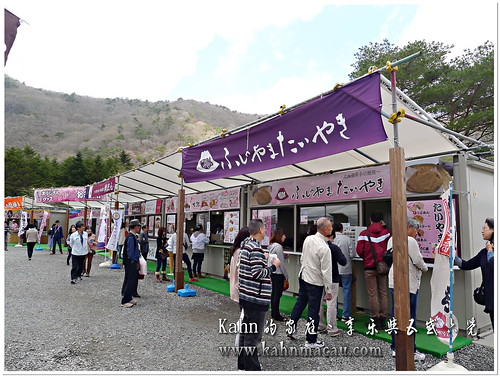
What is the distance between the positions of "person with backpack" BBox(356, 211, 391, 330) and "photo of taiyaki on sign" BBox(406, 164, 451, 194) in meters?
0.81

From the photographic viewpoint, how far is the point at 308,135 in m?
4.14

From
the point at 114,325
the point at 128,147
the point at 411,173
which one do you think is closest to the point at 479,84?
the point at 411,173

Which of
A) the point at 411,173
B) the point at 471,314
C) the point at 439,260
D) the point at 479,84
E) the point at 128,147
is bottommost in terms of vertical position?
the point at 471,314

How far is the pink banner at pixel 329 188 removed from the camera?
5422mm

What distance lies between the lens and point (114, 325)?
4.93m

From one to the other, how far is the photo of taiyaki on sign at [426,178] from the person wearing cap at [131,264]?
16.1 feet

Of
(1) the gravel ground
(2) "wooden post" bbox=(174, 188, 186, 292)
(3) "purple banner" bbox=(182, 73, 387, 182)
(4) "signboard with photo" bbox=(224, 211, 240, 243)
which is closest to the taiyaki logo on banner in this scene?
(1) the gravel ground

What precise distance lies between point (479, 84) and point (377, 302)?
13296mm

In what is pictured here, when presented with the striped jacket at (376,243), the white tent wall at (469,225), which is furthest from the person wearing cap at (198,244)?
the white tent wall at (469,225)

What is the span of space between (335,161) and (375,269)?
1.99m

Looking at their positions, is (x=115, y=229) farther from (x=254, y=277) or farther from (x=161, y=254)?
(x=254, y=277)

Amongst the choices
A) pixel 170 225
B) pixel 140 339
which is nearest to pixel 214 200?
pixel 170 225

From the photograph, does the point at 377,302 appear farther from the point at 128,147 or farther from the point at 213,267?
the point at 128,147

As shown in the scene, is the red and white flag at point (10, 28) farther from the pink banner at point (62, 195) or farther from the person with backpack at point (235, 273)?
the pink banner at point (62, 195)
